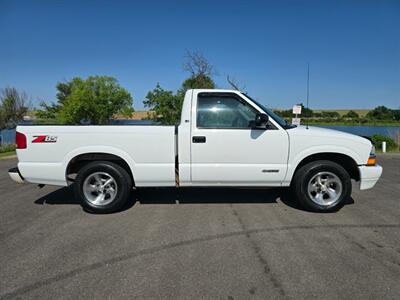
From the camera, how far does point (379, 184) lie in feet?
21.8

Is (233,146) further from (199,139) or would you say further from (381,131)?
(381,131)

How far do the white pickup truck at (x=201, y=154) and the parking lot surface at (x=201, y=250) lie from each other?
52 cm

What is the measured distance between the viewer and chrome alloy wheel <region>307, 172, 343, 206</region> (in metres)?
4.54

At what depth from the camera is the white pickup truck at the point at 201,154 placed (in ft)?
14.2

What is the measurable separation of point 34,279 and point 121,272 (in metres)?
0.84

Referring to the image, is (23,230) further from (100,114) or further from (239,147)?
(100,114)

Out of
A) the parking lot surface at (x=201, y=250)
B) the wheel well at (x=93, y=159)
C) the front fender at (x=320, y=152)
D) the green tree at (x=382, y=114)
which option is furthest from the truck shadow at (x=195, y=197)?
the green tree at (x=382, y=114)

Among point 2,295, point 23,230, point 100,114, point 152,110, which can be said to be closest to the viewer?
point 2,295

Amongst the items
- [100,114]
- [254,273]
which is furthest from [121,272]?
[100,114]

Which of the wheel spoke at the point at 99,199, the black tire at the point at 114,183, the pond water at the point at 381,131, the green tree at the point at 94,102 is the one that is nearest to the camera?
the black tire at the point at 114,183

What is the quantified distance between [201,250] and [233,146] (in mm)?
1785

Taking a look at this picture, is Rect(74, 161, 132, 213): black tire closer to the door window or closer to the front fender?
the door window

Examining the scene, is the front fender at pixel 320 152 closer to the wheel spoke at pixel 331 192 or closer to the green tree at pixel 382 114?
the wheel spoke at pixel 331 192

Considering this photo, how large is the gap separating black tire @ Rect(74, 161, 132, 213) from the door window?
1.54m
